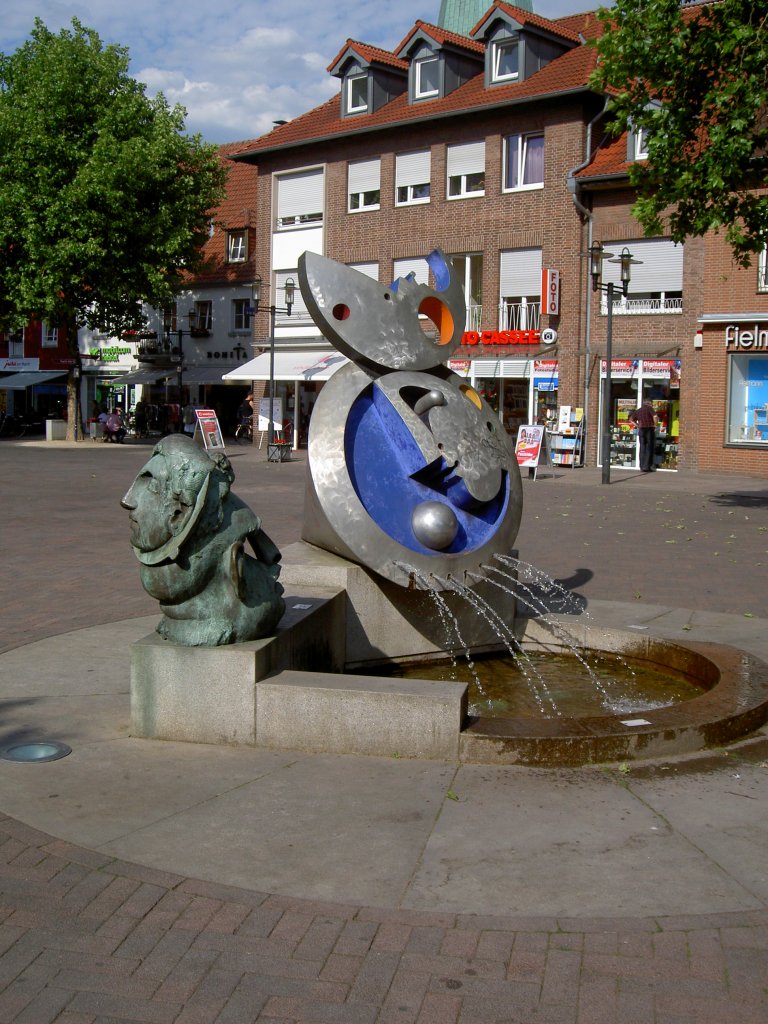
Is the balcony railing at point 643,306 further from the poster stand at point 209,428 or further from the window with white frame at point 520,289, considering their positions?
the poster stand at point 209,428

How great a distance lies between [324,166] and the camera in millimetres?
37625

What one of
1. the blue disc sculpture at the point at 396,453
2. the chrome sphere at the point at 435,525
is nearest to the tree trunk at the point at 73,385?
the blue disc sculpture at the point at 396,453

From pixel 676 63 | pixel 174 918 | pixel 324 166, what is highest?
pixel 324 166

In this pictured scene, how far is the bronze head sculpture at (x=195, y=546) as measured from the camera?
5.79 metres

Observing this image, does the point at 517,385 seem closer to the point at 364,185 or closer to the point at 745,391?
the point at 745,391

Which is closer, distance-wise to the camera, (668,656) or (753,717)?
(753,717)

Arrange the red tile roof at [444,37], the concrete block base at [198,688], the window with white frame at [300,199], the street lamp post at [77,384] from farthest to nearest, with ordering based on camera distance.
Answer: the window with white frame at [300,199], the street lamp post at [77,384], the red tile roof at [444,37], the concrete block base at [198,688]

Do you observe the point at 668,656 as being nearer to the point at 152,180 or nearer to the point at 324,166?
the point at 152,180

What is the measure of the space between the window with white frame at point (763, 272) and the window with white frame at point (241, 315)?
77.2 feet

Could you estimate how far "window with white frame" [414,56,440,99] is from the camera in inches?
1391

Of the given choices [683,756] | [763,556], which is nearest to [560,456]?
[763,556]

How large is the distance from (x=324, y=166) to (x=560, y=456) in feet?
47.6

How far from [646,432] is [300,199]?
16.6 m

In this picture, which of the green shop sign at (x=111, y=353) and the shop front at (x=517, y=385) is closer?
the shop front at (x=517, y=385)
